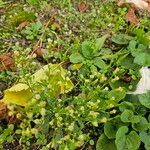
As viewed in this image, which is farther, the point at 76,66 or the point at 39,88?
→ the point at 76,66

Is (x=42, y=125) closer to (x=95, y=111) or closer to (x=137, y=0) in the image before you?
(x=95, y=111)

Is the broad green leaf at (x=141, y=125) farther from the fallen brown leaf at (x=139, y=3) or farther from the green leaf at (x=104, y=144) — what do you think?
the fallen brown leaf at (x=139, y=3)

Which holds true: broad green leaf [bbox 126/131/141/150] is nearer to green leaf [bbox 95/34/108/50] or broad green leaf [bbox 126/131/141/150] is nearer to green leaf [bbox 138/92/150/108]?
green leaf [bbox 138/92/150/108]

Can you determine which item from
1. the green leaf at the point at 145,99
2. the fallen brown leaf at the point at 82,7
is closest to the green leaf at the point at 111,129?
the green leaf at the point at 145,99

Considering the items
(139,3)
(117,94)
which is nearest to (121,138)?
(117,94)

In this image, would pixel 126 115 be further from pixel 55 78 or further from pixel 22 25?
pixel 22 25

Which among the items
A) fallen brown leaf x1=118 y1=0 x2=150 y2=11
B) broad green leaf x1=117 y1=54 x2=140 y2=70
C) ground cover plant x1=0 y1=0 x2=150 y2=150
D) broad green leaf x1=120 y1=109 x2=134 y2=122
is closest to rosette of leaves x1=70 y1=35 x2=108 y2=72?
ground cover plant x1=0 y1=0 x2=150 y2=150

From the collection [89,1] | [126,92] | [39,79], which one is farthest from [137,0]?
[39,79]
